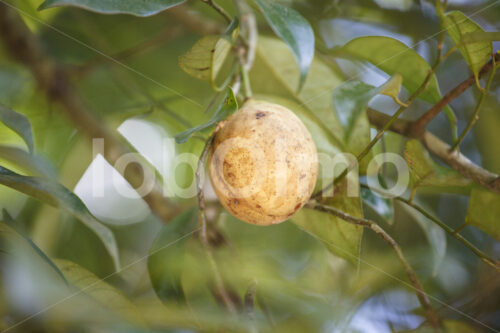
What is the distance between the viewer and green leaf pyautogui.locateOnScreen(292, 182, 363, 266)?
1.51ft

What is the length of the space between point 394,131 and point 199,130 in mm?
319

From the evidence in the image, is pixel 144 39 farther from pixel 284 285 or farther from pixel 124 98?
pixel 284 285

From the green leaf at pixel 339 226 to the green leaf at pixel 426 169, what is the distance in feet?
0.22

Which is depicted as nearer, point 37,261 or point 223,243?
point 37,261

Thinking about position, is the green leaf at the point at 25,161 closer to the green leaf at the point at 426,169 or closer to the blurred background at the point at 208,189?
the blurred background at the point at 208,189

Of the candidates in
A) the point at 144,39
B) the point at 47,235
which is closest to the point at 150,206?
the point at 47,235

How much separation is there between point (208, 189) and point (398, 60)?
1.09ft

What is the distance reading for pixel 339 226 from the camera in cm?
47

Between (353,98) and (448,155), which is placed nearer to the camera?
(353,98)

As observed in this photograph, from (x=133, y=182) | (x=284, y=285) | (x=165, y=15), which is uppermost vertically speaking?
(x=165, y=15)

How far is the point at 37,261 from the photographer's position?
0.43 metres
